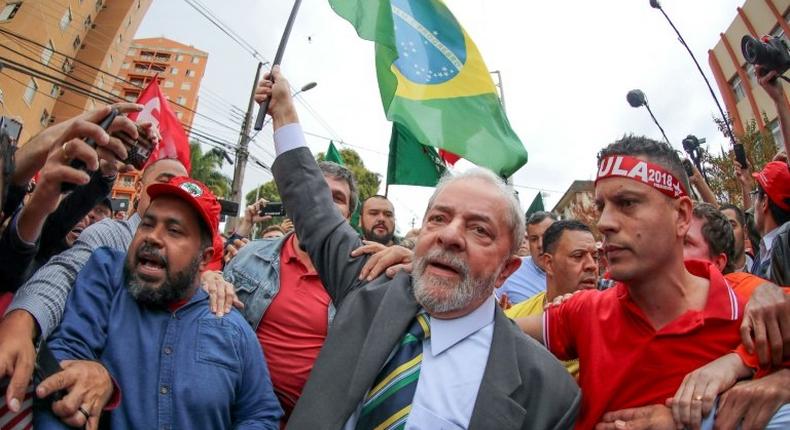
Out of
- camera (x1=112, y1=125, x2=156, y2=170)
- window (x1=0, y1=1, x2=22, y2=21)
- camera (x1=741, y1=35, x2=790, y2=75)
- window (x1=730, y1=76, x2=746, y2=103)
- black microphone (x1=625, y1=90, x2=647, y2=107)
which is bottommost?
camera (x1=112, y1=125, x2=156, y2=170)

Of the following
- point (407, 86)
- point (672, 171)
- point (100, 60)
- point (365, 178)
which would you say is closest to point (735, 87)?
point (365, 178)

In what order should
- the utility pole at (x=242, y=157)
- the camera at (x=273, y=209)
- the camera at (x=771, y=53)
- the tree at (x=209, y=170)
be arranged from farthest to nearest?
the tree at (x=209, y=170)
the utility pole at (x=242, y=157)
the camera at (x=273, y=209)
the camera at (x=771, y=53)

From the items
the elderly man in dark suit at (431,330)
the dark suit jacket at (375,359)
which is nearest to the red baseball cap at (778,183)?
the elderly man in dark suit at (431,330)

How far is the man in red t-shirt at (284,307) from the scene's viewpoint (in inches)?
97.0

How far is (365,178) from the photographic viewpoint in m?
32.6

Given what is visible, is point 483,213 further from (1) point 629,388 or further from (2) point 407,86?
(2) point 407,86

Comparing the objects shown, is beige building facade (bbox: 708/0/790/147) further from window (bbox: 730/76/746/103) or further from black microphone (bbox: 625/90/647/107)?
black microphone (bbox: 625/90/647/107)

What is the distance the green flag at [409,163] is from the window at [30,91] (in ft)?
84.2

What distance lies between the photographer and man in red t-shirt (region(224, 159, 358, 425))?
2.46 metres

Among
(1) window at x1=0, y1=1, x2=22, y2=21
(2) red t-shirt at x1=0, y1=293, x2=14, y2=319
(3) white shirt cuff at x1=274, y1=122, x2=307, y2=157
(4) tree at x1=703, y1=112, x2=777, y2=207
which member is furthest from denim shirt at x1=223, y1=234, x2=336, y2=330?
(1) window at x1=0, y1=1, x2=22, y2=21

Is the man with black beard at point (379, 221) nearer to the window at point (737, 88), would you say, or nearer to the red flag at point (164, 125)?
the red flag at point (164, 125)

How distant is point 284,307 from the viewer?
261 cm

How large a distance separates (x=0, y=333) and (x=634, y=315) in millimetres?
2162

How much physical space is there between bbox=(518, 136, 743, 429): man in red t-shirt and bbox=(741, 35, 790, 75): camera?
0.82m
